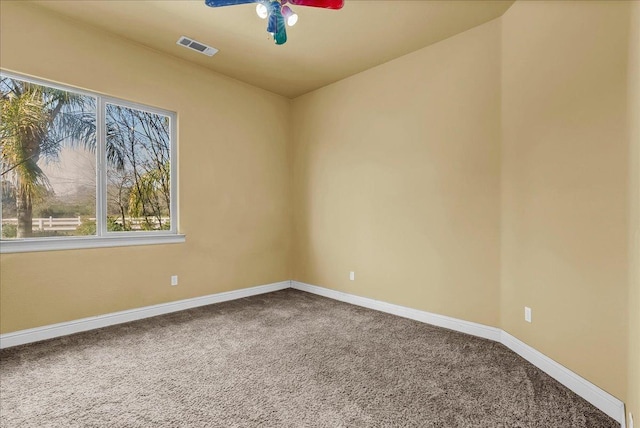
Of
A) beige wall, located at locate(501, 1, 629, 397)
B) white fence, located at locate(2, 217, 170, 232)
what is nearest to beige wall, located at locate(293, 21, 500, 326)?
beige wall, located at locate(501, 1, 629, 397)

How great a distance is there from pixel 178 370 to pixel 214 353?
33 centimetres

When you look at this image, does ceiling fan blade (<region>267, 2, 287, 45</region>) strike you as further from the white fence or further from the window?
the white fence

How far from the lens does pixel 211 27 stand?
3.04 m

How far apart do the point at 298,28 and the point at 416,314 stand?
127 inches

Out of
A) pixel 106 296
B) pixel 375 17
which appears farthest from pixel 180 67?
pixel 106 296

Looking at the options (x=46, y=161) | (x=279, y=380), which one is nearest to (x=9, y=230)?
(x=46, y=161)

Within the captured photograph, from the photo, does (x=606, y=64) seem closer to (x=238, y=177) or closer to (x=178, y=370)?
(x=178, y=370)

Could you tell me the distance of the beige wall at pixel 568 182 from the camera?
1.87 meters

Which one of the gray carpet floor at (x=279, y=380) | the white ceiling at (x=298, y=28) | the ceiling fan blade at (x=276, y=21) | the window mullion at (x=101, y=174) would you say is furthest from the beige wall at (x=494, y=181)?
the window mullion at (x=101, y=174)

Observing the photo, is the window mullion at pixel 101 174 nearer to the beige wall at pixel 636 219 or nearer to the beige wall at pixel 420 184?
the beige wall at pixel 420 184

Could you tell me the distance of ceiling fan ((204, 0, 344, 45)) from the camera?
6.90ft

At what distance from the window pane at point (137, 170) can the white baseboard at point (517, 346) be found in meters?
2.47

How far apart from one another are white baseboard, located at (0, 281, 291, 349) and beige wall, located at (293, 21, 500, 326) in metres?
1.22

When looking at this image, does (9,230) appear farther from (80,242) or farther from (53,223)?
(80,242)
